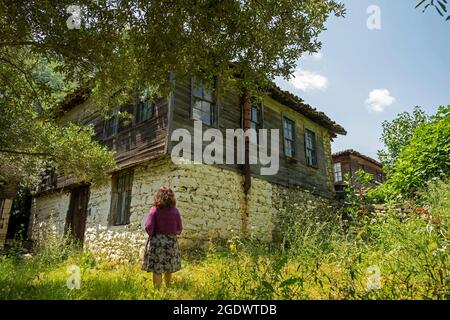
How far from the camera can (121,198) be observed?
10.3 m

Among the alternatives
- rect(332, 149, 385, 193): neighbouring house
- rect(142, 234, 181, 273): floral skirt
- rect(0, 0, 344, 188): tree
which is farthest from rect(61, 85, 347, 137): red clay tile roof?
rect(332, 149, 385, 193): neighbouring house

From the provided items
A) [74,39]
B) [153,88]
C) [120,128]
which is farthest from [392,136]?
[74,39]

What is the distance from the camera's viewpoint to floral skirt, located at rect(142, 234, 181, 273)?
5.02 m

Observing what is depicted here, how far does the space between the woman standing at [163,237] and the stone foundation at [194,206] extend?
2.76 m

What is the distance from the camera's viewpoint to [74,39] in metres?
4.91

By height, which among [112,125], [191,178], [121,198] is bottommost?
[121,198]

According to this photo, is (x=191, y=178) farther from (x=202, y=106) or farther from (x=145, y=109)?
(x=145, y=109)

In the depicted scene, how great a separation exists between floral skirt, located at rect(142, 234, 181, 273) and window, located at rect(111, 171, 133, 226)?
488 cm

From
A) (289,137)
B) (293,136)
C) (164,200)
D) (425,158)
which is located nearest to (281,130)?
(289,137)

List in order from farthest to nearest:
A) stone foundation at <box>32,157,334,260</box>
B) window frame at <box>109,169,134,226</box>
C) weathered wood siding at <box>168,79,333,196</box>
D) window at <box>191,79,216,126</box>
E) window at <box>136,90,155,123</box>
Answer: window frame at <box>109,169,134,226</box>, window at <box>136,90,155,123</box>, window at <box>191,79,216,126</box>, weathered wood siding at <box>168,79,333,196</box>, stone foundation at <box>32,157,334,260</box>

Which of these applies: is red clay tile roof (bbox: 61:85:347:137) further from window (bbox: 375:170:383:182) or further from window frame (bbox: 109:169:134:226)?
window (bbox: 375:170:383:182)

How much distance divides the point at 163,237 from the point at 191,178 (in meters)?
3.56

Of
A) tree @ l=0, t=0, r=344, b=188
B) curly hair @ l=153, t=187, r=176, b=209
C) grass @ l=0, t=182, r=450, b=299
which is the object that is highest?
tree @ l=0, t=0, r=344, b=188
